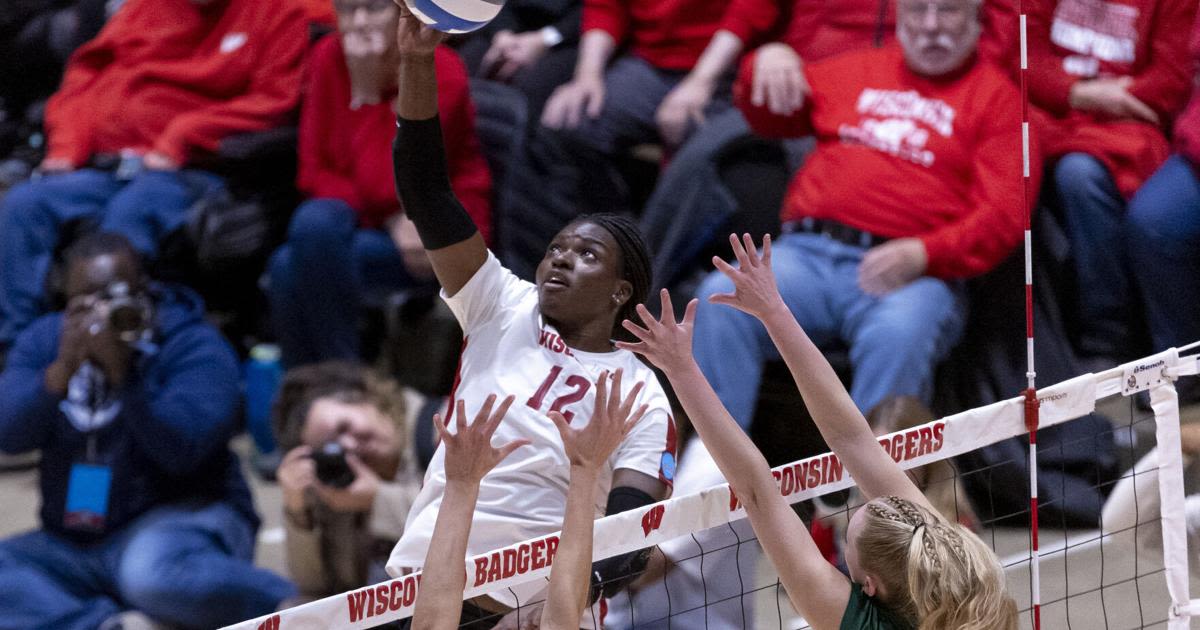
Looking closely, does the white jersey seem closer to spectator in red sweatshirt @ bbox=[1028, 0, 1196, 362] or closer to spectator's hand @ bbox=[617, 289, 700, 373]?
spectator's hand @ bbox=[617, 289, 700, 373]

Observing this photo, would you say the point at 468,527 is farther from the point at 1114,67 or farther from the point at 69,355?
the point at 1114,67

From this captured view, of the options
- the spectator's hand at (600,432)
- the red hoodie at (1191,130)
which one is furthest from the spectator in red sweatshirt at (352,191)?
the spectator's hand at (600,432)

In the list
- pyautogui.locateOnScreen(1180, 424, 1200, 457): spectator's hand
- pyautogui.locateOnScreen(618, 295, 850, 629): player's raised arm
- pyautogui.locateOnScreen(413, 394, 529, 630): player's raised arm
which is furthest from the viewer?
pyautogui.locateOnScreen(1180, 424, 1200, 457): spectator's hand

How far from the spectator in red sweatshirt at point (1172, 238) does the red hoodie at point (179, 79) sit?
11.1 ft

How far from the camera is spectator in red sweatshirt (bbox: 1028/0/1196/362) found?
4.96m

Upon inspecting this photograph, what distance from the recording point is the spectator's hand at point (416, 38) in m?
2.98

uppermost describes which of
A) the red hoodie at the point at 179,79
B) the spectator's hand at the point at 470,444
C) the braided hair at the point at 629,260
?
the red hoodie at the point at 179,79

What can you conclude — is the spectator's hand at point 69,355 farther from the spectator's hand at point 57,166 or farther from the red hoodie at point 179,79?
the spectator's hand at point 57,166

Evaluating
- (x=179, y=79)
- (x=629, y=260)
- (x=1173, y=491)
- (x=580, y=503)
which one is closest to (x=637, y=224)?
(x=629, y=260)

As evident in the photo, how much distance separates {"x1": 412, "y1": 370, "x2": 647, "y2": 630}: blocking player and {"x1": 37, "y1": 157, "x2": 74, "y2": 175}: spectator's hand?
4.55 meters

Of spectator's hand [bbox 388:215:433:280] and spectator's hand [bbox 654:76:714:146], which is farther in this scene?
spectator's hand [bbox 388:215:433:280]

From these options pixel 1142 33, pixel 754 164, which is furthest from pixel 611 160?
pixel 1142 33

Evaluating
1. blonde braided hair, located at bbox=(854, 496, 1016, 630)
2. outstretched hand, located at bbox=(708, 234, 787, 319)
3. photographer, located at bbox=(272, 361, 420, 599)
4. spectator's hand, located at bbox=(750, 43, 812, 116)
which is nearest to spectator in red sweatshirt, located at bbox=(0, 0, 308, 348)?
photographer, located at bbox=(272, 361, 420, 599)

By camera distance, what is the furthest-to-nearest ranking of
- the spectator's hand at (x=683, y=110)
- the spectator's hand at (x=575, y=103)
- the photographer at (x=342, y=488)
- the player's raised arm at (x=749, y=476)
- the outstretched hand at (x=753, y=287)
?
the spectator's hand at (x=575, y=103) → the spectator's hand at (x=683, y=110) → the photographer at (x=342, y=488) → the outstretched hand at (x=753, y=287) → the player's raised arm at (x=749, y=476)
